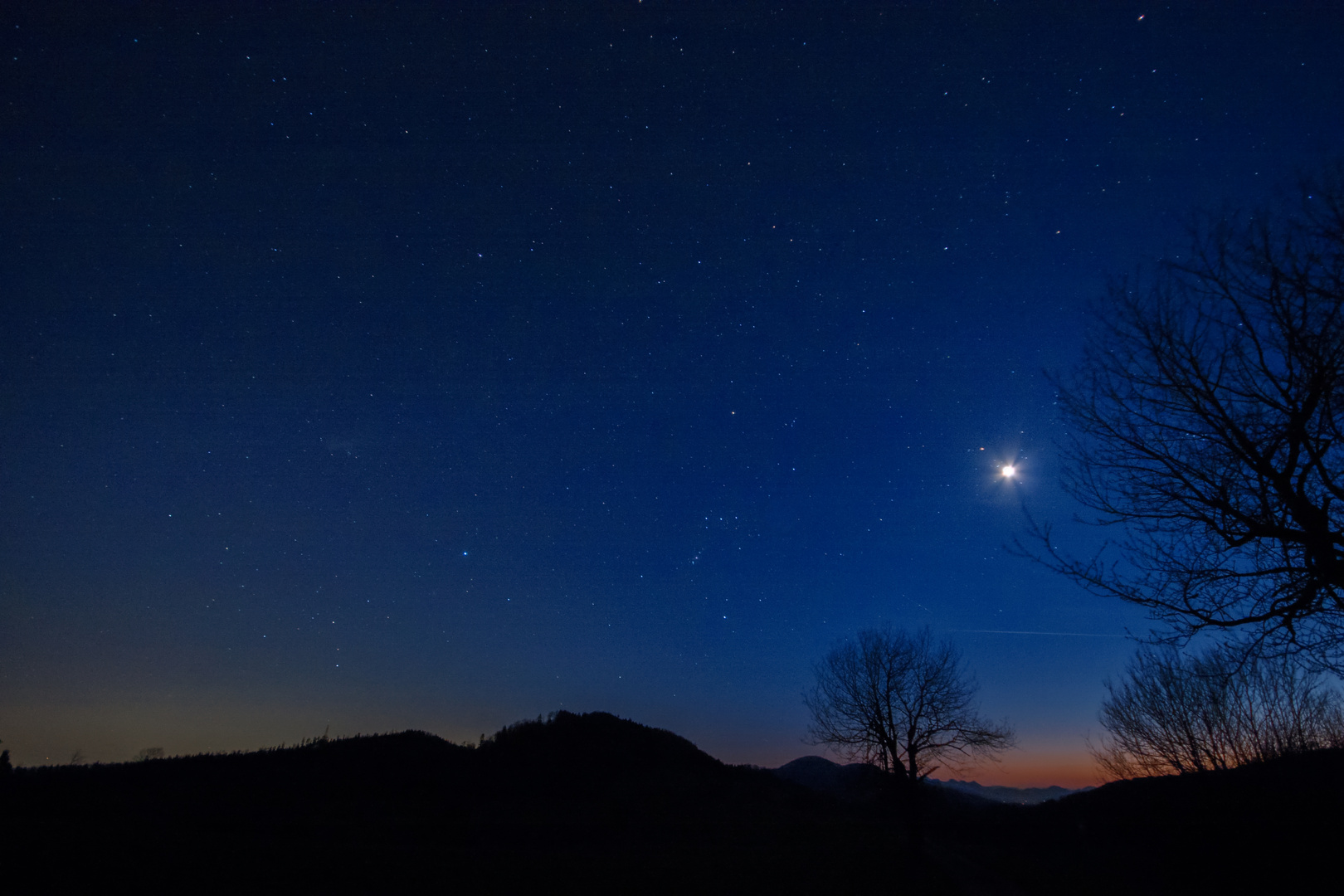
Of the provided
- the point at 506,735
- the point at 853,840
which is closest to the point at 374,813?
the point at 506,735

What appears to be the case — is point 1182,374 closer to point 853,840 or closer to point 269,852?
point 269,852

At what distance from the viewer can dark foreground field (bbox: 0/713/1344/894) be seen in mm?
16156

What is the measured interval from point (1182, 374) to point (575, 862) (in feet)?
71.1

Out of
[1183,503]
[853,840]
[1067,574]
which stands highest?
[1183,503]

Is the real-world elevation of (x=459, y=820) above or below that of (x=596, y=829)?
above

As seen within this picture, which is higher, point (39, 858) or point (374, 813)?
point (39, 858)

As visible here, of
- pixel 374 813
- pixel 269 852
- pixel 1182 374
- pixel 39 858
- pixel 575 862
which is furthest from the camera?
pixel 374 813

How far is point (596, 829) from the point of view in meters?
26.6

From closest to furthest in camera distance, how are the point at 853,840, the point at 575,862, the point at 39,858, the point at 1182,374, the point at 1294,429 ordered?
the point at 1294,429 → the point at 1182,374 → the point at 39,858 → the point at 575,862 → the point at 853,840

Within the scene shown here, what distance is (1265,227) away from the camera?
5996 millimetres

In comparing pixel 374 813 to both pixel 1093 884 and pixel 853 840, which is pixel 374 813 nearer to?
pixel 853 840

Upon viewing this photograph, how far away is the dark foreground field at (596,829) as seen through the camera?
53.0 feet

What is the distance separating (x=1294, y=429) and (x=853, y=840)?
26.6 metres

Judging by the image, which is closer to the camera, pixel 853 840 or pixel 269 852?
pixel 269 852
